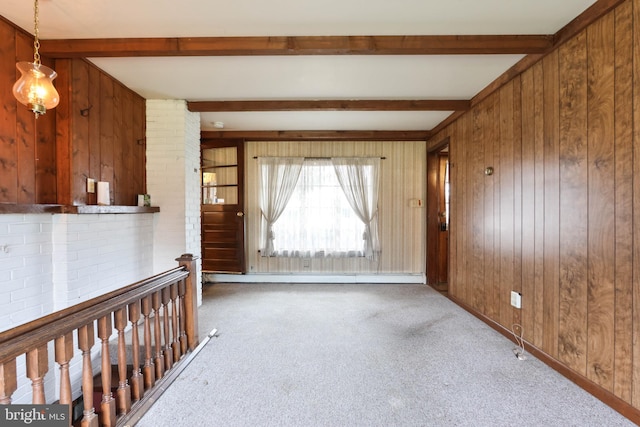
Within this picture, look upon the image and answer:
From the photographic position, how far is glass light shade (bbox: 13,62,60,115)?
158cm

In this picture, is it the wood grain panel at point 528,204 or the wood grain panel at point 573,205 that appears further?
the wood grain panel at point 528,204

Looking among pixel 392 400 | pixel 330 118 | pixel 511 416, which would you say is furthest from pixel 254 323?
pixel 330 118

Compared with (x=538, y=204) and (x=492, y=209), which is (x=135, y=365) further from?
(x=492, y=209)

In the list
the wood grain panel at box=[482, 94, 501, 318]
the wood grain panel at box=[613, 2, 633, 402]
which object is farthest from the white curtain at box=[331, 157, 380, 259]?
the wood grain panel at box=[613, 2, 633, 402]

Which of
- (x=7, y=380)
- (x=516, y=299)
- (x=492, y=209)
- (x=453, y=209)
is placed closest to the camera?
(x=7, y=380)

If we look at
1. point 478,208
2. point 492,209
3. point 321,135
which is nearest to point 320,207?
point 321,135

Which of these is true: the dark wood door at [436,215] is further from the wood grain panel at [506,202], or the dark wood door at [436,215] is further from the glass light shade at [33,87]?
the glass light shade at [33,87]

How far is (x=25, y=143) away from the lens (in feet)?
6.57

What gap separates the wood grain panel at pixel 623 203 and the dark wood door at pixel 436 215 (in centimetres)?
270

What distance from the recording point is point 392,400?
1.74 m

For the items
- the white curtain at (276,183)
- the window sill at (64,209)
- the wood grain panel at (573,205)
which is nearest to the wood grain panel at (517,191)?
the wood grain panel at (573,205)

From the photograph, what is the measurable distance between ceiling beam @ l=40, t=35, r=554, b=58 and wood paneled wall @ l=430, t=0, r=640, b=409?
1.29ft

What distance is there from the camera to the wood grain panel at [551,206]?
2.05 meters

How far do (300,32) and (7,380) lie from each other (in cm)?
248
